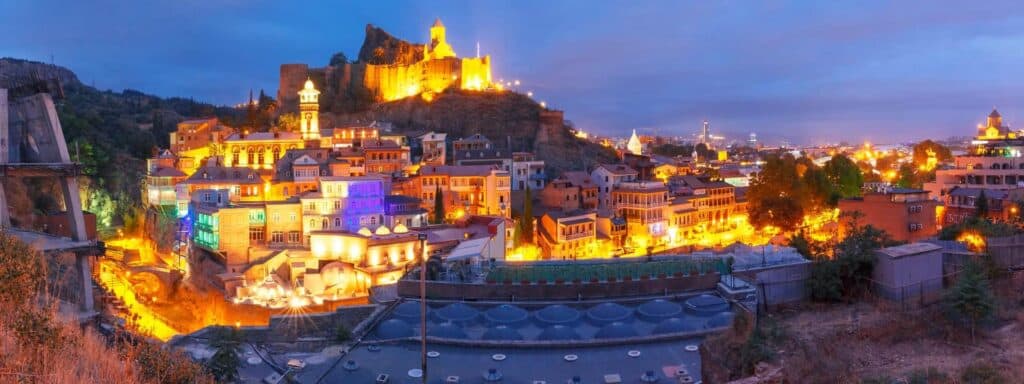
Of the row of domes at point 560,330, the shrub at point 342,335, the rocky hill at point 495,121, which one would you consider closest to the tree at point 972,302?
the row of domes at point 560,330

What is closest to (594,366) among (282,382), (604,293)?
(604,293)

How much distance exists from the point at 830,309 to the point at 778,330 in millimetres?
2768

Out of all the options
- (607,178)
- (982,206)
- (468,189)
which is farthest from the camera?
(607,178)

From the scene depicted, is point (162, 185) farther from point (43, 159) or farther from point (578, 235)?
point (43, 159)

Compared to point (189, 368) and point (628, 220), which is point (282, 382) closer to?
point (189, 368)

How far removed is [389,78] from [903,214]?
4524 centimetres

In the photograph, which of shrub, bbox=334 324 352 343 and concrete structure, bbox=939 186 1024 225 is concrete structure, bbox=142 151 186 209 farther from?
concrete structure, bbox=939 186 1024 225

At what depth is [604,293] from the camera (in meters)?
15.6

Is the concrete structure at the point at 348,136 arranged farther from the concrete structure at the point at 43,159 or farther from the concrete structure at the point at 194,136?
the concrete structure at the point at 43,159

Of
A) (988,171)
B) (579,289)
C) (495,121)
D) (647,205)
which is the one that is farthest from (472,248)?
(495,121)

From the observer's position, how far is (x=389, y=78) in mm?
63281

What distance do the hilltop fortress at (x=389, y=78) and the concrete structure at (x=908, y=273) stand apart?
50.5 metres

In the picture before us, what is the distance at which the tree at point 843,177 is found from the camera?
40438 mm

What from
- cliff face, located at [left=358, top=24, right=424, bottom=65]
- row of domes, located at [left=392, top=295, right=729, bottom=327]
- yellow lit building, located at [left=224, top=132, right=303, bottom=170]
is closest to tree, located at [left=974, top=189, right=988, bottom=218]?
row of domes, located at [left=392, top=295, right=729, bottom=327]
